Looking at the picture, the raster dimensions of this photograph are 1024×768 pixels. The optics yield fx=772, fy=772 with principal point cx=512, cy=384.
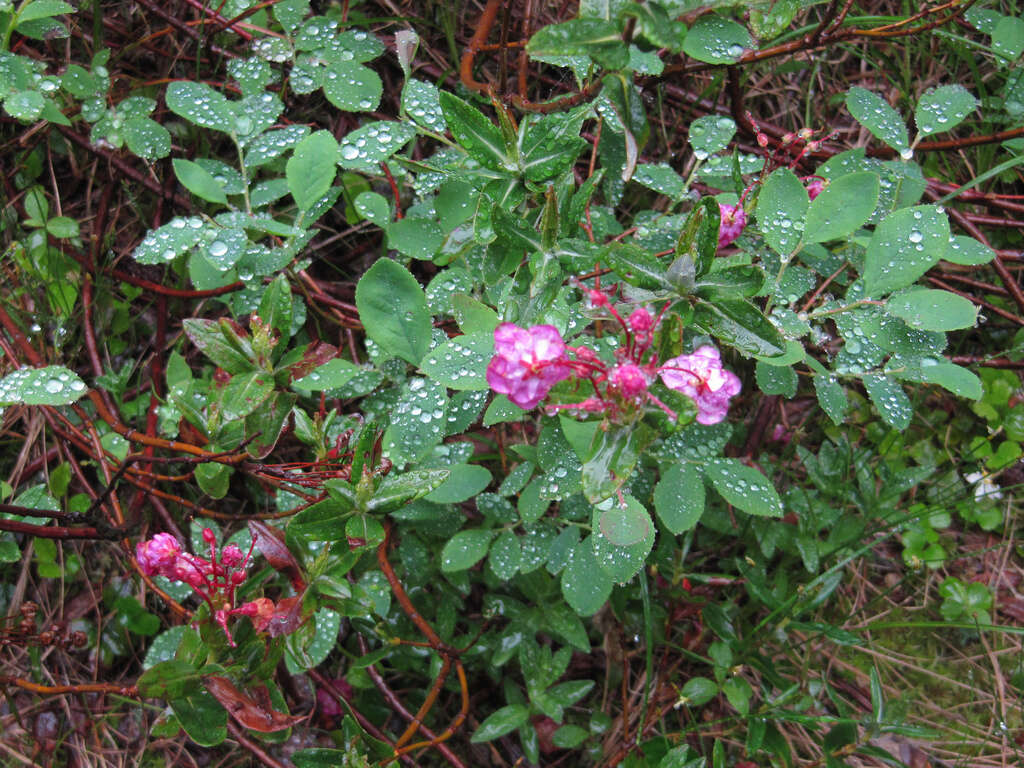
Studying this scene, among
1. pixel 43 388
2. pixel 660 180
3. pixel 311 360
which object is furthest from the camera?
pixel 660 180

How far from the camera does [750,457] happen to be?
2.09 meters

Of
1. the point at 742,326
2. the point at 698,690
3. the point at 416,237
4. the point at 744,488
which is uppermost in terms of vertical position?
the point at 742,326

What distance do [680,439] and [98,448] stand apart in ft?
4.39

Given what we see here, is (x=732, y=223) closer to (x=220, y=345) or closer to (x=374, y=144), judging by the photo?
(x=374, y=144)

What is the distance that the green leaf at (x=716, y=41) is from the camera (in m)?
1.54

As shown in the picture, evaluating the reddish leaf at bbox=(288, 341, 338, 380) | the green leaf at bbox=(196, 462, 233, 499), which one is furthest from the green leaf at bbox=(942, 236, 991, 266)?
the green leaf at bbox=(196, 462, 233, 499)

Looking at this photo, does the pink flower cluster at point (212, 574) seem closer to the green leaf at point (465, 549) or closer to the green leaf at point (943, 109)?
the green leaf at point (465, 549)

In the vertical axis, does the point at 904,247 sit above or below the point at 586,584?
above

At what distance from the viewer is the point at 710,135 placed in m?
1.70

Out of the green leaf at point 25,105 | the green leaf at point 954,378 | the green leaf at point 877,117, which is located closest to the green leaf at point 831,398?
the green leaf at point 954,378

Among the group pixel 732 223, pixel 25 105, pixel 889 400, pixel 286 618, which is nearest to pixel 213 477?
pixel 286 618

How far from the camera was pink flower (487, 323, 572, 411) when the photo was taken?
3.14ft

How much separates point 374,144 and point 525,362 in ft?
2.68

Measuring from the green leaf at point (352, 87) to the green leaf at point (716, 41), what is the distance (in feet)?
2.24
